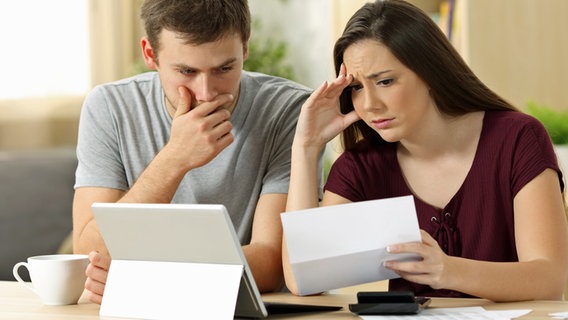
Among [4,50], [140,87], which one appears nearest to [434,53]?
[140,87]

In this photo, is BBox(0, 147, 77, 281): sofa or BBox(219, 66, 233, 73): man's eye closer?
BBox(219, 66, 233, 73): man's eye

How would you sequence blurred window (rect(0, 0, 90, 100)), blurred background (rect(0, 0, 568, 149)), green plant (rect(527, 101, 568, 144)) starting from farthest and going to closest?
blurred window (rect(0, 0, 90, 100)), blurred background (rect(0, 0, 568, 149)), green plant (rect(527, 101, 568, 144))

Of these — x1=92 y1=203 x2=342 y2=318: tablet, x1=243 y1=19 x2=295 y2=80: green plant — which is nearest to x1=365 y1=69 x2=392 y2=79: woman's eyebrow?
x1=92 y1=203 x2=342 y2=318: tablet

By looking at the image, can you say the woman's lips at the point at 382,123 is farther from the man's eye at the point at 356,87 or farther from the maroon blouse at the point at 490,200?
the maroon blouse at the point at 490,200

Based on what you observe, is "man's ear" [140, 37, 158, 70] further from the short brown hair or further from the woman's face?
the woman's face

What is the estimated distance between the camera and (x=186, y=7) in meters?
1.75

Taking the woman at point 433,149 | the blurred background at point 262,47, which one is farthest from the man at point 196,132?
the blurred background at point 262,47

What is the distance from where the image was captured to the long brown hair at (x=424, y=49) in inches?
62.9

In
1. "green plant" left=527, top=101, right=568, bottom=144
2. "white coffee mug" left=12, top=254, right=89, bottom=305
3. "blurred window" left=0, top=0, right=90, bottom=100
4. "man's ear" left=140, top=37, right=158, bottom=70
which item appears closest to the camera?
"white coffee mug" left=12, top=254, right=89, bottom=305

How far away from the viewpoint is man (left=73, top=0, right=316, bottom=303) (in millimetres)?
1722

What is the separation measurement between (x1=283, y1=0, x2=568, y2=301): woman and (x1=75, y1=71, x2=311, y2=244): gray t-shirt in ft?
0.53

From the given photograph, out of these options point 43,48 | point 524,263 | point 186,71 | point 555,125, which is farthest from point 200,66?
point 43,48

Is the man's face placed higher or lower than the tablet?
higher

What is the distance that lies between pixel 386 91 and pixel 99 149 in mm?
Result: 718
